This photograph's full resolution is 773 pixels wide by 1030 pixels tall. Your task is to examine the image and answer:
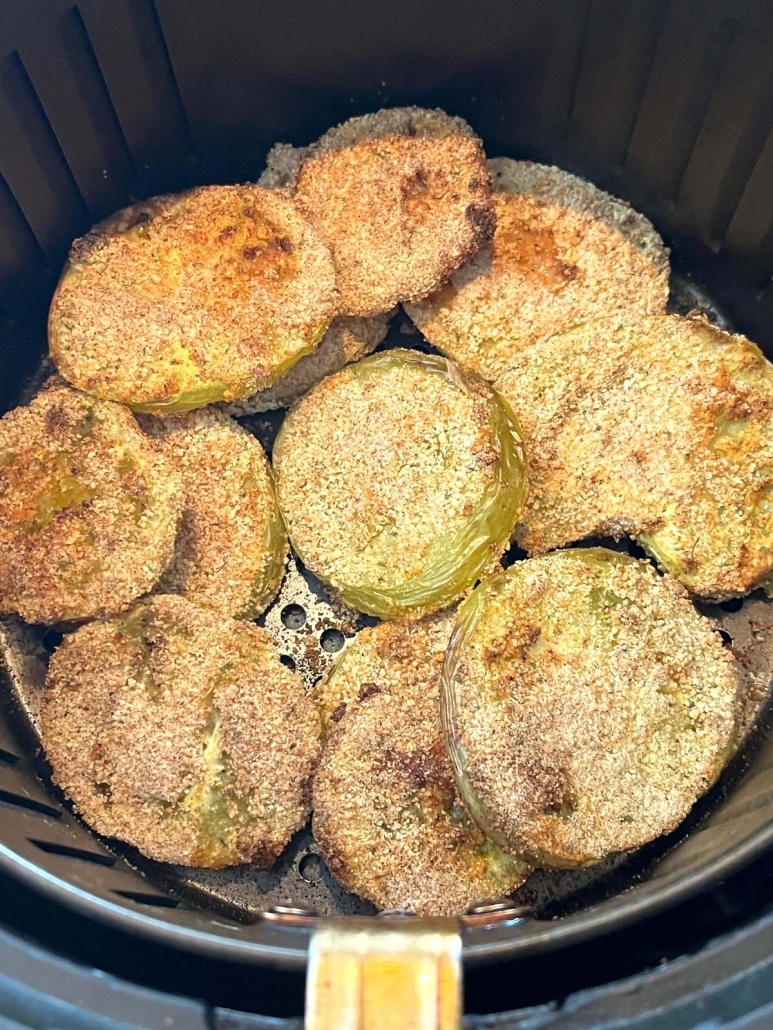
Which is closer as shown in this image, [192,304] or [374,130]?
[192,304]

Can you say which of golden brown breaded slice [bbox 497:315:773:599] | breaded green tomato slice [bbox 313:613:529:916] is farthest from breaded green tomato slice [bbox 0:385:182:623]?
golden brown breaded slice [bbox 497:315:773:599]

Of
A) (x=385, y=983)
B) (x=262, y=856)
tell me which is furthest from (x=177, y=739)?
(x=385, y=983)

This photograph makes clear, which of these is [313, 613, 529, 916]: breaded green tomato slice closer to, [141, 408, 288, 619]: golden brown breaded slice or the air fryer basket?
the air fryer basket

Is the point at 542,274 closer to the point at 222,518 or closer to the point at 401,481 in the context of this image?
the point at 401,481

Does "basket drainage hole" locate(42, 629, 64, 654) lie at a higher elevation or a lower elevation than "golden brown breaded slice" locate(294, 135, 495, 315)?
lower

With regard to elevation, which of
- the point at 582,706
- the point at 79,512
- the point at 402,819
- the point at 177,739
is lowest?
the point at 402,819

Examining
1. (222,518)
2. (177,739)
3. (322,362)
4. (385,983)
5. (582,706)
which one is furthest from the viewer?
(322,362)

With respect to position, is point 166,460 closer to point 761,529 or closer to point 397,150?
point 397,150

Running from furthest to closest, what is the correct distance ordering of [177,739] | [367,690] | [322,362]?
1. [322,362]
2. [367,690]
3. [177,739]

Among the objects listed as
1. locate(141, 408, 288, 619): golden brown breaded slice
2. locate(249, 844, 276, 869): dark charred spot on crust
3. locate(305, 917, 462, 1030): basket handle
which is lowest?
locate(249, 844, 276, 869): dark charred spot on crust
